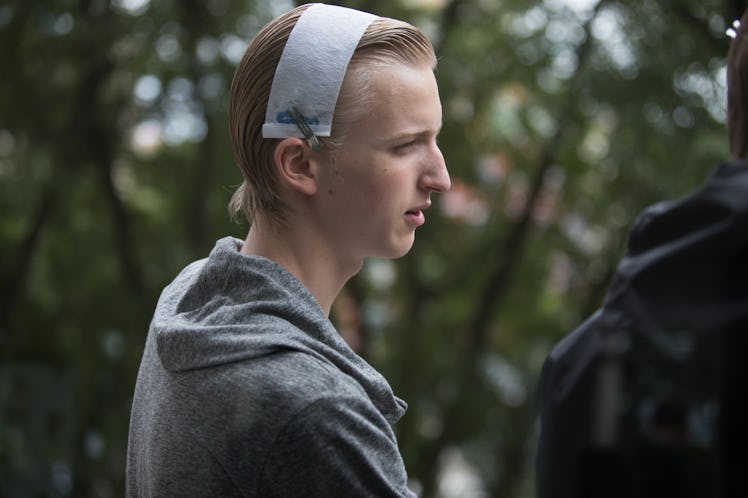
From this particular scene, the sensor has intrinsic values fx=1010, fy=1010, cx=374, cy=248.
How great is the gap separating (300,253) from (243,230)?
3.70m

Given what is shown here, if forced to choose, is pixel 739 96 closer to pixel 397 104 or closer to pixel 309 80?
pixel 397 104

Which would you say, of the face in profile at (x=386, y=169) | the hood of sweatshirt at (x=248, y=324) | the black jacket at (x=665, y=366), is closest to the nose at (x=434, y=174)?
the face in profile at (x=386, y=169)

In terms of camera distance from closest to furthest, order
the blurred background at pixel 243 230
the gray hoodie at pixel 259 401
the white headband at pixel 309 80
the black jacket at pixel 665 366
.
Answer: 1. the black jacket at pixel 665 366
2. the gray hoodie at pixel 259 401
3. the white headband at pixel 309 80
4. the blurred background at pixel 243 230

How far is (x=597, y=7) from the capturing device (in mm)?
4949

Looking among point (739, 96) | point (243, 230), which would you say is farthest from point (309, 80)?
point (243, 230)

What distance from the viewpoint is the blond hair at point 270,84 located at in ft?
4.73

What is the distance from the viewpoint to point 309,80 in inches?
56.2

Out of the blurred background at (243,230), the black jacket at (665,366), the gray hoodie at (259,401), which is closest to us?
the black jacket at (665,366)

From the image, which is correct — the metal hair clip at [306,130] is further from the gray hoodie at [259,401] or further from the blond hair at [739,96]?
the blond hair at [739,96]

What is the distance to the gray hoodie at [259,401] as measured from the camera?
123cm

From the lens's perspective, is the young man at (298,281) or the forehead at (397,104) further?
the forehead at (397,104)

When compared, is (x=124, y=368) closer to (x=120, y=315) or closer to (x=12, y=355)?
(x=120, y=315)

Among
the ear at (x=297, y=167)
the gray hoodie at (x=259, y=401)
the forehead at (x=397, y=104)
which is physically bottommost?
the gray hoodie at (x=259, y=401)

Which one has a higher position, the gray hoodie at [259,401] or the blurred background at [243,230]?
the gray hoodie at [259,401]
